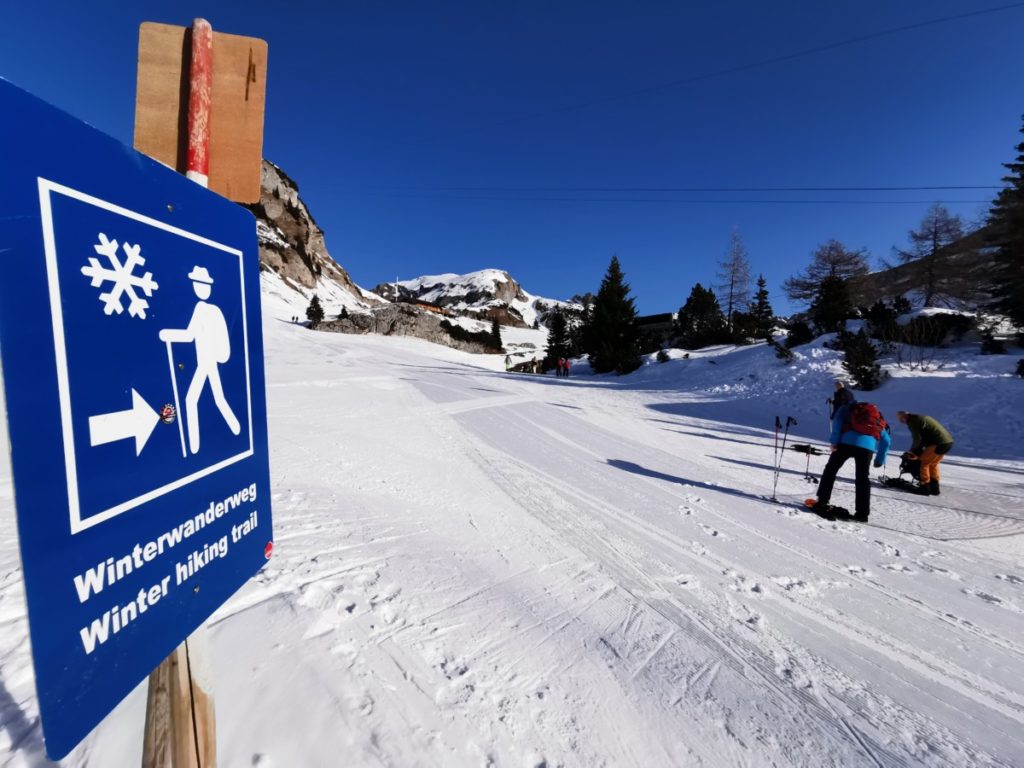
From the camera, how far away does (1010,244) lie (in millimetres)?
17203

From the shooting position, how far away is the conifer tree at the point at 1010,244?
617 inches

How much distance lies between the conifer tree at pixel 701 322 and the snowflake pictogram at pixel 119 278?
29.4 m

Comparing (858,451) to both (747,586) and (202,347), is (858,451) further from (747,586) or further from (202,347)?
(202,347)

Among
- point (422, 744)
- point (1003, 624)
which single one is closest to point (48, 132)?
point (422, 744)

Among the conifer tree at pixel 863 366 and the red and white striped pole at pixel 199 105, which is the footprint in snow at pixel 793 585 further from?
the conifer tree at pixel 863 366

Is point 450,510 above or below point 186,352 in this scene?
below

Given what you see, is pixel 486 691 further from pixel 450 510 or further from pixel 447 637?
pixel 450 510

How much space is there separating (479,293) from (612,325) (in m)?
117

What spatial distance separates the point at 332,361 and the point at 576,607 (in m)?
18.6

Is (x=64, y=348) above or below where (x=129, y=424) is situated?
above

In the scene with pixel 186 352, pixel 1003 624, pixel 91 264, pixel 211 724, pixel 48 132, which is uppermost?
pixel 48 132

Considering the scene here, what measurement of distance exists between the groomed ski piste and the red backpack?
108 cm

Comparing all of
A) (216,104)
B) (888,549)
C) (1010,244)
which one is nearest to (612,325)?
(1010,244)

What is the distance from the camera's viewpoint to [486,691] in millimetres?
2111
